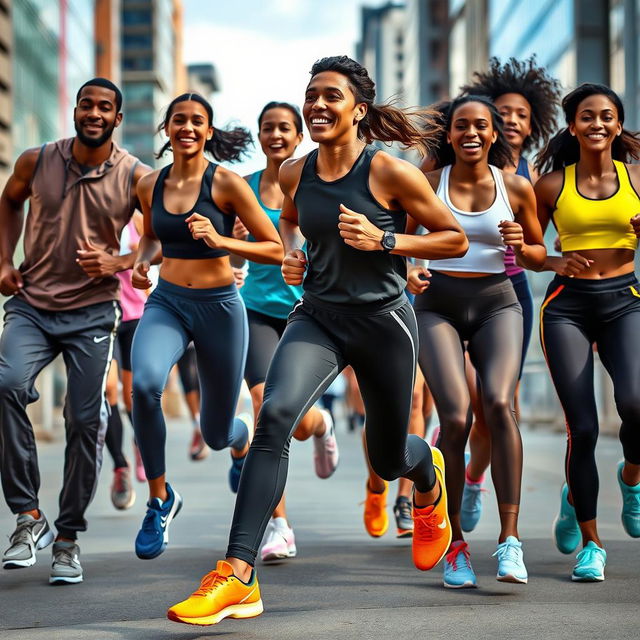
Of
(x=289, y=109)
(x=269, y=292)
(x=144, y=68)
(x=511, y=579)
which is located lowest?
(x=511, y=579)

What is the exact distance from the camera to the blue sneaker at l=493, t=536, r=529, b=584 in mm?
5852

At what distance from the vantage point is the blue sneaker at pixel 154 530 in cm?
603

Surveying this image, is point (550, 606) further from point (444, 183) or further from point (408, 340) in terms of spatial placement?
point (444, 183)

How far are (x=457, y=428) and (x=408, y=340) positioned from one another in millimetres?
1035

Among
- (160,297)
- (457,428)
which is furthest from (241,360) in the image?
(457,428)

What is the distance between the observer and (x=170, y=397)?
3950 cm

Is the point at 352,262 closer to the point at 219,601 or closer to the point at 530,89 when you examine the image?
the point at 219,601

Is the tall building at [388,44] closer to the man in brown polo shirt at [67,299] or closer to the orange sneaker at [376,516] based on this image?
the orange sneaker at [376,516]

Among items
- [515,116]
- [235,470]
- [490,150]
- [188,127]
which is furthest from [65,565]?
[515,116]

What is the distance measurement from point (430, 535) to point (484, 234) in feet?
4.90

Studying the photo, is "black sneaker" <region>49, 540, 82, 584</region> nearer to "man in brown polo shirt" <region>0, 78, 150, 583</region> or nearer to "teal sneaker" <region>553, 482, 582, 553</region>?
"man in brown polo shirt" <region>0, 78, 150, 583</region>

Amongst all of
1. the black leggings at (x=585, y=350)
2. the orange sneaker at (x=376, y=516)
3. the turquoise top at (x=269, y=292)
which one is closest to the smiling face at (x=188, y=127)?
the turquoise top at (x=269, y=292)

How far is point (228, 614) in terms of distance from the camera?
473cm

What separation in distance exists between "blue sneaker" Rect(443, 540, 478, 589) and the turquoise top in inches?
80.8
